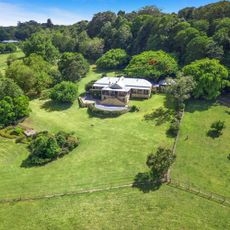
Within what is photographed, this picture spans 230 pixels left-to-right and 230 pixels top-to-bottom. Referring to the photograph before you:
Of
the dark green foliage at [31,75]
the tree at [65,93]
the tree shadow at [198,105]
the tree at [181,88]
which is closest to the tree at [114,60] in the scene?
the dark green foliage at [31,75]

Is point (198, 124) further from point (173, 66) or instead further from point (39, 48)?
point (39, 48)

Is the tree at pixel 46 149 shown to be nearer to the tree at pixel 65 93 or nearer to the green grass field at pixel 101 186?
the green grass field at pixel 101 186

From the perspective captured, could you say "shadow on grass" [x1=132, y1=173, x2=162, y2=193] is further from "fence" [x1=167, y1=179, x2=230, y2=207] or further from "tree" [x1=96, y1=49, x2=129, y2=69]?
"tree" [x1=96, y1=49, x2=129, y2=69]

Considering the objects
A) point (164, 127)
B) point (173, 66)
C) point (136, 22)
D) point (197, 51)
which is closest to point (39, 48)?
point (136, 22)

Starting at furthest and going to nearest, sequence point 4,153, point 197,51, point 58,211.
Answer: point 197,51 < point 4,153 < point 58,211

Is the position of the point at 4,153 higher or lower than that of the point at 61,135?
lower

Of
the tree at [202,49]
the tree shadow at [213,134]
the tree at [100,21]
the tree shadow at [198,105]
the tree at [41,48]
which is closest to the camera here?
the tree shadow at [213,134]

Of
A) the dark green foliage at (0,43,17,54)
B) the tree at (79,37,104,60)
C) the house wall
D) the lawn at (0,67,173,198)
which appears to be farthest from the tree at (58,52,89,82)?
the dark green foliage at (0,43,17,54)

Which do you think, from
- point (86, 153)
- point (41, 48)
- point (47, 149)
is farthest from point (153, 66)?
point (47, 149)
